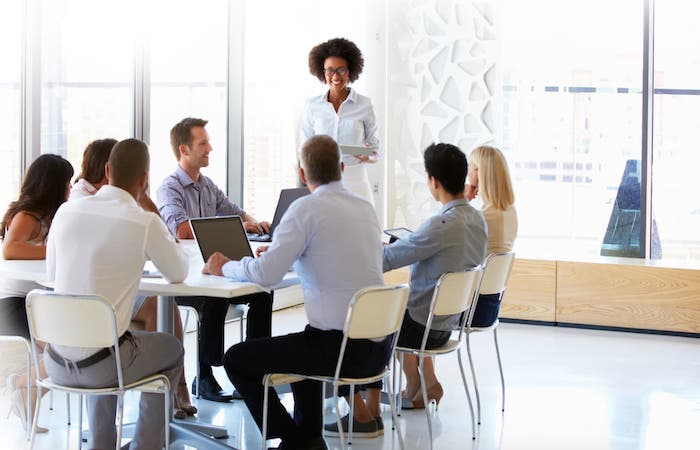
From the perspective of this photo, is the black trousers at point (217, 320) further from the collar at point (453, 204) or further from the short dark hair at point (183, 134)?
the collar at point (453, 204)

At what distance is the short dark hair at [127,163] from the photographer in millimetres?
3420

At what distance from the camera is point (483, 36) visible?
761 cm

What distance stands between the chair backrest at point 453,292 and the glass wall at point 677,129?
3876 millimetres

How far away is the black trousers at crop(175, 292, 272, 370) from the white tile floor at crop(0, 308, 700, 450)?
0.93ft

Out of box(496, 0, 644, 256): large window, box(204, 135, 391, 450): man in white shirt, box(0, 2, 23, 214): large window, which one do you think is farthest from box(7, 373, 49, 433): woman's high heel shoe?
box(496, 0, 644, 256): large window

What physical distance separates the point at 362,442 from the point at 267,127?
3506mm

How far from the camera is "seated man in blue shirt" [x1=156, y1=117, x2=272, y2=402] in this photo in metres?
4.55

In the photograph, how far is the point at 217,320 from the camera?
4512 mm

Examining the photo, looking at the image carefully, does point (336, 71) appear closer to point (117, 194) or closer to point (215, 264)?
point (215, 264)

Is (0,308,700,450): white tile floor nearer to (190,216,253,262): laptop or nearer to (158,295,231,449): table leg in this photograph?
(158,295,231,449): table leg

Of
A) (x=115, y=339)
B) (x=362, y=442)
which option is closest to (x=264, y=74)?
(x=362, y=442)

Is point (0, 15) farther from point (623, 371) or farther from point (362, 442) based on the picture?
point (623, 371)

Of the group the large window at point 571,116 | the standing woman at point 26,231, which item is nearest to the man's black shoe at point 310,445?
the standing woman at point 26,231

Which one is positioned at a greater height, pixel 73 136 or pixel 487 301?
pixel 73 136
